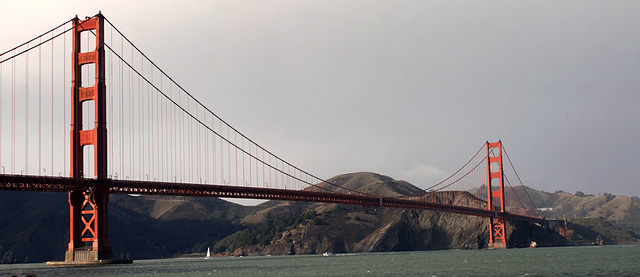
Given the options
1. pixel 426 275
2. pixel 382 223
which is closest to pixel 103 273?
pixel 426 275

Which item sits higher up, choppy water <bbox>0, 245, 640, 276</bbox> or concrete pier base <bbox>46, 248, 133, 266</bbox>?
concrete pier base <bbox>46, 248, 133, 266</bbox>

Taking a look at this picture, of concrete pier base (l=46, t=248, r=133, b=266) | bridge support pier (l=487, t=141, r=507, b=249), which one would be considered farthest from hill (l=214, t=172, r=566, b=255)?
concrete pier base (l=46, t=248, r=133, b=266)

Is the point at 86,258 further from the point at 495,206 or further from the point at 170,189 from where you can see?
the point at 495,206

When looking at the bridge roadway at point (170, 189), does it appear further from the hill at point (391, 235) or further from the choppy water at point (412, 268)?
the hill at point (391, 235)

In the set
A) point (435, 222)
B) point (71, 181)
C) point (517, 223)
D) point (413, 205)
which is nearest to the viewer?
point (71, 181)

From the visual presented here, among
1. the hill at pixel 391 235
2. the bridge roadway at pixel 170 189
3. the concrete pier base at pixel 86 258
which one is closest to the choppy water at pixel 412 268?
the concrete pier base at pixel 86 258

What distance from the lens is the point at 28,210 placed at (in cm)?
19775

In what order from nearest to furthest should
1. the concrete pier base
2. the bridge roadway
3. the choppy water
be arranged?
the choppy water < the bridge roadway < the concrete pier base

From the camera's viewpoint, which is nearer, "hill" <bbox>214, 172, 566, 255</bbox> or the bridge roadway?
the bridge roadway

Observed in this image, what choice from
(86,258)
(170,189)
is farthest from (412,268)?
(86,258)

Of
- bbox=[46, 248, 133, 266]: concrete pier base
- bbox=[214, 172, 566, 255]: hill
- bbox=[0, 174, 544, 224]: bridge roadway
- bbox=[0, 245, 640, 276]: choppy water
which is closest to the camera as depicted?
bbox=[0, 245, 640, 276]: choppy water

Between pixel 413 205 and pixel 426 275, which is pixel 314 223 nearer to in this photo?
pixel 413 205

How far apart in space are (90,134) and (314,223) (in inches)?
4937

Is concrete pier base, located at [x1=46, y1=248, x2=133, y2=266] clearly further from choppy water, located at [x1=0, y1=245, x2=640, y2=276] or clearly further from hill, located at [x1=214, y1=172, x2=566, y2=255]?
hill, located at [x1=214, y1=172, x2=566, y2=255]
